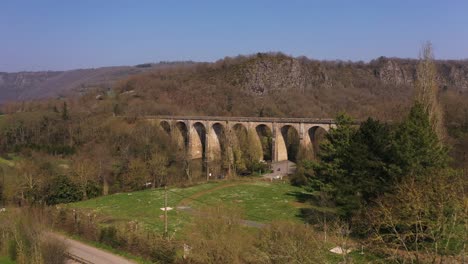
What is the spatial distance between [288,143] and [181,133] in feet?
57.7

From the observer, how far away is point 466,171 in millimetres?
26844

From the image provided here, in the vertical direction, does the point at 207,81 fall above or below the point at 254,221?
above

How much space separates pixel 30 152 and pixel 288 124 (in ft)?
100

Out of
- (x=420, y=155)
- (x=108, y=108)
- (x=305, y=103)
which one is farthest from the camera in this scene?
(x=305, y=103)

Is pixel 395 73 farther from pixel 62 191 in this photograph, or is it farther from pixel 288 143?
pixel 62 191

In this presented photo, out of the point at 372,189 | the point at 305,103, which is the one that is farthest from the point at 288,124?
the point at 305,103

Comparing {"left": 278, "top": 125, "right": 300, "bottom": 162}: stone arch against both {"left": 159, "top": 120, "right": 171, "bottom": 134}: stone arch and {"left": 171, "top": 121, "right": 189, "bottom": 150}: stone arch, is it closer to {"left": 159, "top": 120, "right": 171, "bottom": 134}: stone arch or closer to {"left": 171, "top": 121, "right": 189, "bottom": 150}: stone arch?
{"left": 171, "top": 121, "right": 189, "bottom": 150}: stone arch

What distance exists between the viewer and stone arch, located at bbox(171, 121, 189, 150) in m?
65.1

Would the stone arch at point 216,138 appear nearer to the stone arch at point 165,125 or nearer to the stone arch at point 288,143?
the stone arch at point 165,125

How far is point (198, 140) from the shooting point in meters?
67.7

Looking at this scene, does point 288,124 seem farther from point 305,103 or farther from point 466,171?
point 305,103

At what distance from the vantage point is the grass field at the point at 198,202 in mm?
27734

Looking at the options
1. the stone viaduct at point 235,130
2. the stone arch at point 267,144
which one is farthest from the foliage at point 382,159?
the stone arch at point 267,144

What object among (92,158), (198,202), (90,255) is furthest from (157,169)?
(90,255)
